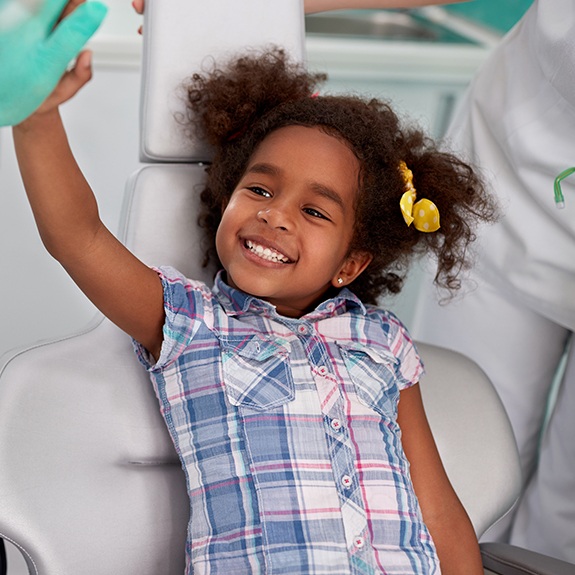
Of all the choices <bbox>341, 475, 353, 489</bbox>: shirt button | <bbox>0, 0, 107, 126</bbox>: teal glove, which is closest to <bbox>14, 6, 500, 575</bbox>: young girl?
<bbox>341, 475, 353, 489</bbox>: shirt button

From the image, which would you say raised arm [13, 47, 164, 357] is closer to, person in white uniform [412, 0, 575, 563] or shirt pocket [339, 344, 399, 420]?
shirt pocket [339, 344, 399, 420]

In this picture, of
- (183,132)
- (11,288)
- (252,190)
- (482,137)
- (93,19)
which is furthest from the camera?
(11,288)

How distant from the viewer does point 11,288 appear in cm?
A: 210

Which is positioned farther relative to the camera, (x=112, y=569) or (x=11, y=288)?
(x=11, y=288)

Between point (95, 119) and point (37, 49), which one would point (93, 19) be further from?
point (95, 119)

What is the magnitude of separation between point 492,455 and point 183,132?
591mm

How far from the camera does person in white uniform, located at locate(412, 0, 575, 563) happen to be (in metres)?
1.29

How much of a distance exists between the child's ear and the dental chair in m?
0.17

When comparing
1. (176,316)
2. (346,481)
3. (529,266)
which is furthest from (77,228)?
(529,266)

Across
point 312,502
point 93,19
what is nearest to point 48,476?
point 312,502

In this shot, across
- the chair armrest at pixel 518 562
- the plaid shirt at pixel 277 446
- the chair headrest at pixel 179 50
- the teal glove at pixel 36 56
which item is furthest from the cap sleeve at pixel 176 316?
the chair armrest at pixel 518 562

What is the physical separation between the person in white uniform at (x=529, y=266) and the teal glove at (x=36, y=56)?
720 mm

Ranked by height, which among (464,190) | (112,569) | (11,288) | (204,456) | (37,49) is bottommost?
(11,288)

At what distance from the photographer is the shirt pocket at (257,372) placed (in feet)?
3.44
